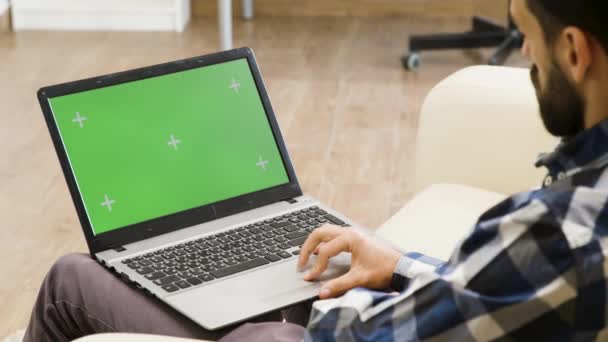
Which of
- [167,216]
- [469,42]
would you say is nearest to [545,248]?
[167,216]

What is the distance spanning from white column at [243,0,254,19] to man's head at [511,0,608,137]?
3.66 m

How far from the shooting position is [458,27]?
175 inches

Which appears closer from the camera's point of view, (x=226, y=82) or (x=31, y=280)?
(x=226, y=82)

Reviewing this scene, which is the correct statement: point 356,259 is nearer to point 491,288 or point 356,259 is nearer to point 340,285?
point 340,285

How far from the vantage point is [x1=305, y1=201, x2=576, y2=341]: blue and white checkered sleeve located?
0.90 meters

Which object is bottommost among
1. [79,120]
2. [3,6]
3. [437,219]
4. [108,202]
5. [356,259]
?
[437,219]

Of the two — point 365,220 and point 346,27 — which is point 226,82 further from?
point 346,27

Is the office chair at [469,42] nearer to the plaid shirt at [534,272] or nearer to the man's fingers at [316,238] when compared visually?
the man's fingers at [316,238]

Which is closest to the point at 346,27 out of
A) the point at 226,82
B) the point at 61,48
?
the point at 61,48

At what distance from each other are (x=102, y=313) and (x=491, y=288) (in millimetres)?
592

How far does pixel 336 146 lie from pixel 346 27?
1.39m

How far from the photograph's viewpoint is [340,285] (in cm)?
120

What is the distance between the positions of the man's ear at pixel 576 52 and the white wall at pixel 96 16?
3.55m

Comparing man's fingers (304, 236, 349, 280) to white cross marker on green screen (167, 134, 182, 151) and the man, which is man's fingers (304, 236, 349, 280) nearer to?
the man
